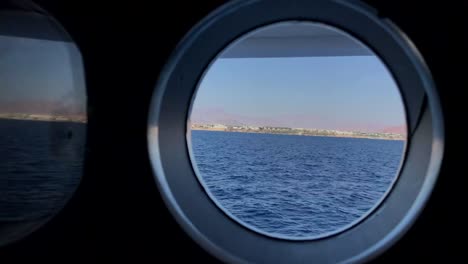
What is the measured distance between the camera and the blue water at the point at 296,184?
22992 mm

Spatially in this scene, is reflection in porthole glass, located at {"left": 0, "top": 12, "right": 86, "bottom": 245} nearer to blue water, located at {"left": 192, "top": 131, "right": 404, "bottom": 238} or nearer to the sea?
the sea

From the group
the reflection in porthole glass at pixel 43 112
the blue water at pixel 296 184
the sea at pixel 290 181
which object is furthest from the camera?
the blue water at pixel 296 184

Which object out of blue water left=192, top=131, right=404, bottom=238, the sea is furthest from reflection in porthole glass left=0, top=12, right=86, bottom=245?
blue water left=192, top=131, right=404, bottom=238

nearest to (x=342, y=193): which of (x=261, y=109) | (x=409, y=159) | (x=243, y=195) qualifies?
(x=243, y=195)

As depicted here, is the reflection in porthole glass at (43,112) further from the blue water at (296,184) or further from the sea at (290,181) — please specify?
the blue water at (296,184)

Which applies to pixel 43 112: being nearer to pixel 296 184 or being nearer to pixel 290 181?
pixel 296 184

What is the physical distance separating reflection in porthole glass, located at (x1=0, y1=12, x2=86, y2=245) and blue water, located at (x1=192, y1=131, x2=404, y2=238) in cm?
941

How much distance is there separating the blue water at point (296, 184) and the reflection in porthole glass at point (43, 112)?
9.41m

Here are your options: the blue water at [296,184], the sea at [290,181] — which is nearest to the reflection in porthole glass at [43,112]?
the sea at [290,181]

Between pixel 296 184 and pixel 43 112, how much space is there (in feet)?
100

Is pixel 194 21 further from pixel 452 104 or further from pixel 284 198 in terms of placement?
pixel 284 198

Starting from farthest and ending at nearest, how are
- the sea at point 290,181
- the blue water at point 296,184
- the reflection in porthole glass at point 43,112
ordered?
the blue water at point 296,184, the sea at point 290,181, the reflection in porthole glass at point 43,112

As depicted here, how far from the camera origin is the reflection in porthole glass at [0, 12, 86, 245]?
6.04ft

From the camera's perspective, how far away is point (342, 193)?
30.1 m
